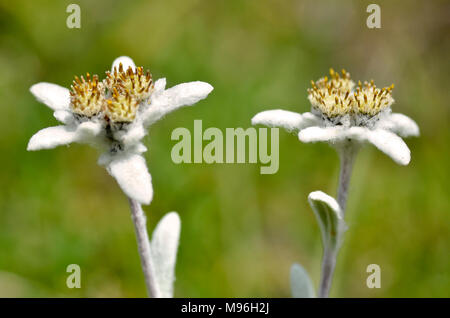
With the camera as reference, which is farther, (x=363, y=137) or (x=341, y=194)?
(x=341, y=194)

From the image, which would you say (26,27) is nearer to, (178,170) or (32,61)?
(32,61)

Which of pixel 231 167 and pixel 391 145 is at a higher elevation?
pixel 231 167

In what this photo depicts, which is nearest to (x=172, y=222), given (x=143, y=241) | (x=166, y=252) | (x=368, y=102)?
(x=166, y=252)

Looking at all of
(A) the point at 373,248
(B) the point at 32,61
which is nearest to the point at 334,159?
(A) the point at 373,248

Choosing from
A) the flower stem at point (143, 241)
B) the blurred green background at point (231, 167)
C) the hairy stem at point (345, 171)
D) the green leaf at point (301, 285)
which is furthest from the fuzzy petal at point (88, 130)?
the blurred green background at point (231, 167)

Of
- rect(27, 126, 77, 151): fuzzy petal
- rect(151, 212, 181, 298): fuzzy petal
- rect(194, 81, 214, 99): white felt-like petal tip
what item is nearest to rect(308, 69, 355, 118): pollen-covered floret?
rect(194, 81, 214, 99): white felt-like petal tip

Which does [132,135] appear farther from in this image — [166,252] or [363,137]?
[363,137]
